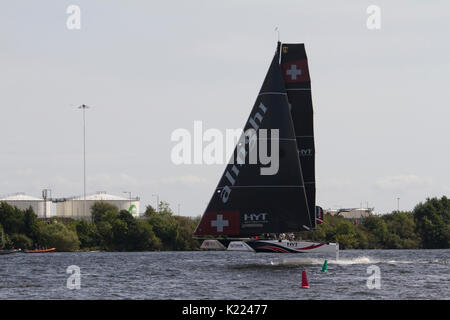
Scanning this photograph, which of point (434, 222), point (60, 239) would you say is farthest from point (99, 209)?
point (434, 222)

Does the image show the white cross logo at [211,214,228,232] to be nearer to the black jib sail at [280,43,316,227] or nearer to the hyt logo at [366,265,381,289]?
the black jib sail at [280,43,316,227]

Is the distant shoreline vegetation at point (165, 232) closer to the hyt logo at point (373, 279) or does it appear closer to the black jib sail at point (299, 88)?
the black jib sail at point (299, 88)

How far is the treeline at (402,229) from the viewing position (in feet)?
501

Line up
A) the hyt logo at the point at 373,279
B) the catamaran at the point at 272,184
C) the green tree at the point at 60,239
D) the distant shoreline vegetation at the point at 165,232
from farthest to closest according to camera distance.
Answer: the distant shoreline vegetation at the point at 165,232 < the green tree at the point at 60,239 < the catamaran at the point at 272,184 < the hyt logo at the point at 373,279

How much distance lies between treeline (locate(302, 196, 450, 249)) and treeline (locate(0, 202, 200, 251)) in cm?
2945

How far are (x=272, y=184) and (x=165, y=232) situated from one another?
3397 inches

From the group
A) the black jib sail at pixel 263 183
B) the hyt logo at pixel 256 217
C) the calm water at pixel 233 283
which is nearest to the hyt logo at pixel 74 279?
the calm water at pixel 233 283

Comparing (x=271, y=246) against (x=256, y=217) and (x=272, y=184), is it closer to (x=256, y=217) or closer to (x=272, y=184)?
(x=256, y=217)

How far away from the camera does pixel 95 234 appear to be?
5837 inches

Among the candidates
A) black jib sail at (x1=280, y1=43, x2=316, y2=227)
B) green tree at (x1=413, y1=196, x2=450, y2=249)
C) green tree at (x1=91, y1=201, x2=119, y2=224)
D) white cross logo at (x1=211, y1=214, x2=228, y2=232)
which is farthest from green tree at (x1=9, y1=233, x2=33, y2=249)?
black jib sail at (x1=280, y1=43, x2=316, y2=227)
